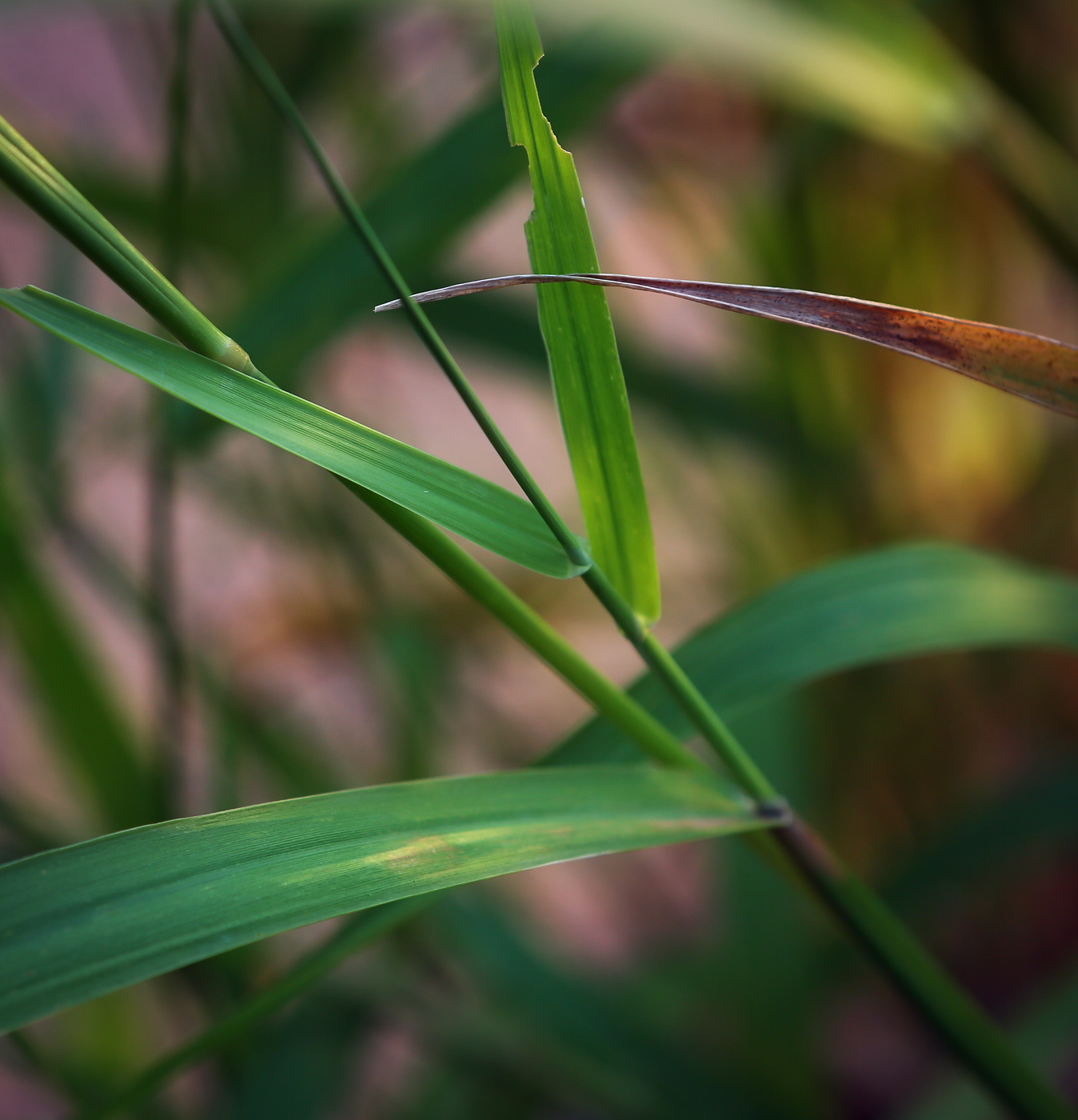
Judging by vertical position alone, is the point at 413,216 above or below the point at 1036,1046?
above

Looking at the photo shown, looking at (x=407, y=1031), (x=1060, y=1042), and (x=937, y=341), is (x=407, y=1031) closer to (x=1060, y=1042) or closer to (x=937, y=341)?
(x=1060, y=1042)

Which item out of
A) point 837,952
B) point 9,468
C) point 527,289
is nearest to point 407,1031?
point 837,952

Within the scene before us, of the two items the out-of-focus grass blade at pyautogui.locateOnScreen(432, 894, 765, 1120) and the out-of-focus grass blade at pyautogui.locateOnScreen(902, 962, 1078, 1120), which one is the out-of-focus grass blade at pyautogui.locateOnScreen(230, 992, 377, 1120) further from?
the out-of-focus grass blade at pyautogui.locateOnScreen(902, 962, 1078, 1120)

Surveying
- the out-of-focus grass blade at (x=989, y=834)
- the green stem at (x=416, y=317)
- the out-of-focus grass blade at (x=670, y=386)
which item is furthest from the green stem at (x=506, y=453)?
the out-of-focus grass blade at (x=989, y=834)

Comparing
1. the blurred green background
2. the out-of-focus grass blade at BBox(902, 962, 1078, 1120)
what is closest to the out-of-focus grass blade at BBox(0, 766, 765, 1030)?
the blurred green background

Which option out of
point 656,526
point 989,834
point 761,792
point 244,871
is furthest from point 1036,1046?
point 656,526

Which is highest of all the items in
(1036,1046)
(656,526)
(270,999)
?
(656,526)

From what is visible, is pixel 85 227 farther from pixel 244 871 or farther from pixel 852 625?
pixel 852 625
